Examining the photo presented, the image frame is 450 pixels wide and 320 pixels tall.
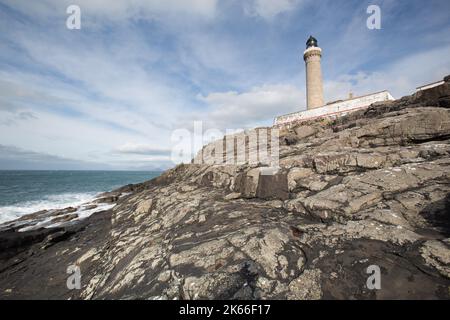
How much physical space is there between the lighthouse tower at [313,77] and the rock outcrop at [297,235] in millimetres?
24798

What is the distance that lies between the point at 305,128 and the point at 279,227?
16044 mm

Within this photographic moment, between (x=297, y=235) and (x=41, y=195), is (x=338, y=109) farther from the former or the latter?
(x=41, y=195)

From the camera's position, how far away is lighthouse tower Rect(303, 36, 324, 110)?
36844 mm

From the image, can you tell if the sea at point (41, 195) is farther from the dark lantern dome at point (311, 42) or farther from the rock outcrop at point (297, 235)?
the dark lantern dome at point (311, 42)

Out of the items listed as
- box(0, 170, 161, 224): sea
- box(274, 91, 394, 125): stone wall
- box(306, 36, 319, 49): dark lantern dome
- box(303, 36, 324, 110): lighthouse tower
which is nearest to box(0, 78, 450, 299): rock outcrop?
box(274, 91, 394, 125): stone wall

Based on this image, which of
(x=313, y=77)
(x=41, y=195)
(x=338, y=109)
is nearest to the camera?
(x=338, y=109)

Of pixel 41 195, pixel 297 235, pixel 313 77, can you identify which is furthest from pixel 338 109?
pixel 41 195

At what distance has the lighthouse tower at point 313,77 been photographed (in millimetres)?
36844

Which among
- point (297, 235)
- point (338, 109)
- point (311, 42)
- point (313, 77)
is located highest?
point (311, 42)

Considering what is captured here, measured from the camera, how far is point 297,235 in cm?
619

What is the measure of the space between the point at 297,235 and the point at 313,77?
39.5 m

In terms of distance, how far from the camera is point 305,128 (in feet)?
66.3

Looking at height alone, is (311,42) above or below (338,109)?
above

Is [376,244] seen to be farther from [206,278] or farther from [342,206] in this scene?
[206,278]
